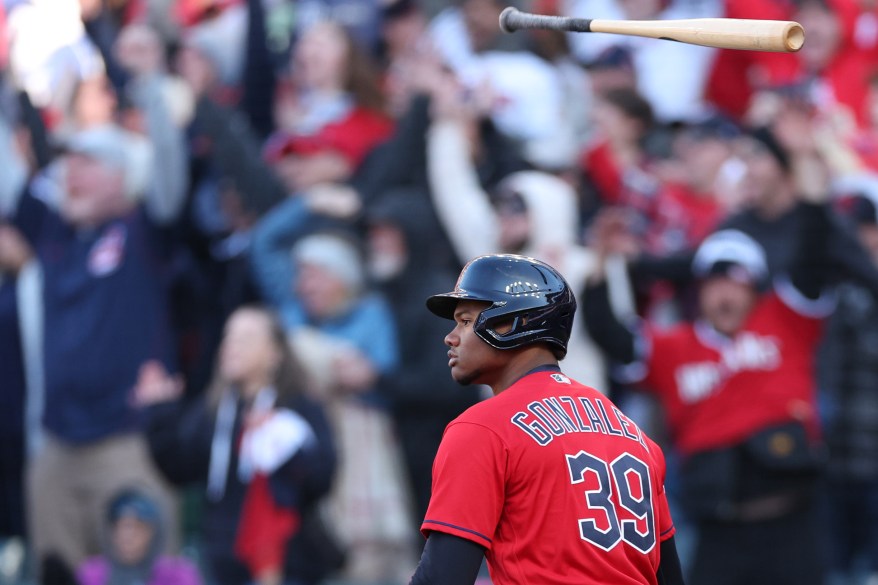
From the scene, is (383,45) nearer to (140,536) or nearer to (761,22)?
(140,536)

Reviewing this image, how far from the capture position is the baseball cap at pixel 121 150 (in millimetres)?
8320

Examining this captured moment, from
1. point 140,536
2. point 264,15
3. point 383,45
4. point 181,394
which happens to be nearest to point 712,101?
point 383,45

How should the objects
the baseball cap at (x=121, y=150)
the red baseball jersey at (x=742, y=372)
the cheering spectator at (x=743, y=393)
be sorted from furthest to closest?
the baseball cap at (x=121, y=150)
the red baseball jersey at (x=742, y=372)
the cheering spectator at (x=743, y=393)

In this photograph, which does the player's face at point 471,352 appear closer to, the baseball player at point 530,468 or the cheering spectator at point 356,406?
the baseball player at point 530,468

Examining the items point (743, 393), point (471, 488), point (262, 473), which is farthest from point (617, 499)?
point (262, 473)

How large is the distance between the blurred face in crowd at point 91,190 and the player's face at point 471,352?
4.48 m

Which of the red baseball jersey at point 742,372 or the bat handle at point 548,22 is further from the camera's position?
the red baseball jersey at point 742,372

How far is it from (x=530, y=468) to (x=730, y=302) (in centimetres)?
344

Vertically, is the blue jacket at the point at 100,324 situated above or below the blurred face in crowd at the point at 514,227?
below

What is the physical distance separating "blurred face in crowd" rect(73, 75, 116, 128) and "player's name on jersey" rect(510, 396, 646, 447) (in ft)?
18.3

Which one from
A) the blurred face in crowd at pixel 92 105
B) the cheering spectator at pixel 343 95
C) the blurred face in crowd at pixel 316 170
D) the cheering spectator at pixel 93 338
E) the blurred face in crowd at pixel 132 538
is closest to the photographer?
the blurred face in crowd at pixel 132 538

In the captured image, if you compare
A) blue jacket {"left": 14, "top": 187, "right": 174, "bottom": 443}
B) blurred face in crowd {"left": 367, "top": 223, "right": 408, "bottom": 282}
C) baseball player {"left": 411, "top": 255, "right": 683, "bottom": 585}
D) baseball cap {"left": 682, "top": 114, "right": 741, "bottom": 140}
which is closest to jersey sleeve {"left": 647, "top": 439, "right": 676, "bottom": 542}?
baseball player {"left": 411, "top": 255, "right": 683, "bottom": 585}

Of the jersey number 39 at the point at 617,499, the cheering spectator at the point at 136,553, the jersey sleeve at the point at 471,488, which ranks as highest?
the jersey sleeve at the point at 471,488

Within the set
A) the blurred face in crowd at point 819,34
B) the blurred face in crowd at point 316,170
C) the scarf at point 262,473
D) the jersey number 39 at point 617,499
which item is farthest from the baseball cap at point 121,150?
the jersey number 39 at point 617,499
